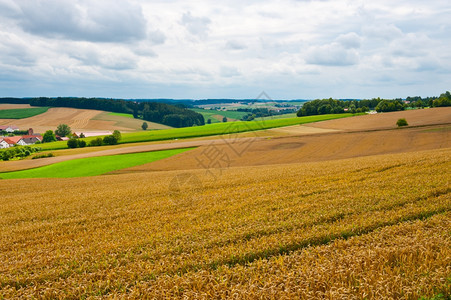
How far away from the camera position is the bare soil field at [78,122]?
110m

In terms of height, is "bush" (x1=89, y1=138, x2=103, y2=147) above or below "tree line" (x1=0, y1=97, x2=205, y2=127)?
below

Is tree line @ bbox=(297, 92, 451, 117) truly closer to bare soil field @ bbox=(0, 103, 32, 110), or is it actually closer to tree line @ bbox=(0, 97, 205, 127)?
tree line @ bbox=(0, 97, 205, 127)

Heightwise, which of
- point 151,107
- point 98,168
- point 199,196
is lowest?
point 98,168

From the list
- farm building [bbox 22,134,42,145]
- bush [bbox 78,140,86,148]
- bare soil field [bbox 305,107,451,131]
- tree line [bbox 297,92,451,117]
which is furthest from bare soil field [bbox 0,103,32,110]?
bare soil field [bbox 305,107,451,131]

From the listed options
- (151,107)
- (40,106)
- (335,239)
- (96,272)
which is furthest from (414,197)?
(40,106)

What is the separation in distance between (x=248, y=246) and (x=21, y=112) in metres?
168

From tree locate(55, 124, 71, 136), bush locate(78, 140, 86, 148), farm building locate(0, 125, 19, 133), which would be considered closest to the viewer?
bush locate(78, 140, 86, 148)

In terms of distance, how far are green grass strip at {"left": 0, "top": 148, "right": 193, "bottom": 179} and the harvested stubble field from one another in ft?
91.2

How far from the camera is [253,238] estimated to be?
725 centimetres

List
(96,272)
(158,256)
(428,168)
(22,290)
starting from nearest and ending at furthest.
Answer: (22,290)
(96,272)
(158,256)
(428,168)

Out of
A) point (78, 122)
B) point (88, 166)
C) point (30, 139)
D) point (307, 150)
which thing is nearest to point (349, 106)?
point (307, 150)

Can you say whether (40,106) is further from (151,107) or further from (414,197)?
(414,197)

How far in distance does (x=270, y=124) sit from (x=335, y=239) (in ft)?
254

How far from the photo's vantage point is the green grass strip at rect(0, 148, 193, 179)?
37816mm
